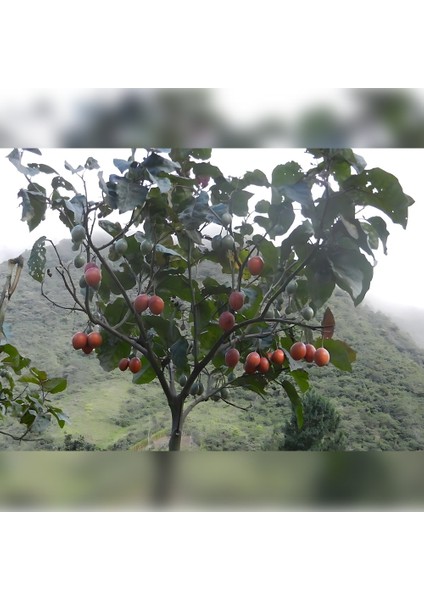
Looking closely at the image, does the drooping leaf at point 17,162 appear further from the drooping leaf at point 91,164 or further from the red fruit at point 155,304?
the red fruit at point 155,304

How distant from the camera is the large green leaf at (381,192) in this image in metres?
0.87

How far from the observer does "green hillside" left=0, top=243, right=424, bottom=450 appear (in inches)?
97.3

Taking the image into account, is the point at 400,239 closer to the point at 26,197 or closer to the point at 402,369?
the point at 26,197

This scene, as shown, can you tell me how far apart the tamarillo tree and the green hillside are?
1.09 metres

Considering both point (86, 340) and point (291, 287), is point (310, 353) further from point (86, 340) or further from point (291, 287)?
point (86, 340)

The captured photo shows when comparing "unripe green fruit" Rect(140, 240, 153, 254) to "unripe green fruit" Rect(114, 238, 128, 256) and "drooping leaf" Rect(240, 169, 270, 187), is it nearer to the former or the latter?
"unripe green fruit" Rect(114, 238, 128, 256)

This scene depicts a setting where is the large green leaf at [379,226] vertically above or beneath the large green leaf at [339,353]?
above

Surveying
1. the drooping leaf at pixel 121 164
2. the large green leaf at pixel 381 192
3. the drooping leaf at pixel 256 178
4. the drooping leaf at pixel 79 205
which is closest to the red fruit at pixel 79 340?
the drooping leaf at pixel 79 205

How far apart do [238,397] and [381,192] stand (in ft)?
5.44

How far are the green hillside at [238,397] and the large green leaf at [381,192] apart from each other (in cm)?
155

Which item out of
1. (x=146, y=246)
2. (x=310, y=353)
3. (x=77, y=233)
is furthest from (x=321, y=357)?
(x=77, y=233)

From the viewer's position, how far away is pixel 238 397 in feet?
8.00

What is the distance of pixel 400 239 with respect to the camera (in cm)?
148

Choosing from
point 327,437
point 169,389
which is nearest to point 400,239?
point 169,389
